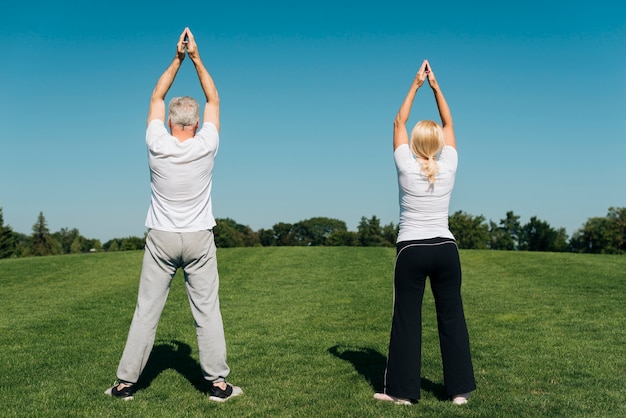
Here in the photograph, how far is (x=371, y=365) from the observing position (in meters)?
7.30

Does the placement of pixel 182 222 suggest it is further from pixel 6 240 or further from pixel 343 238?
pixel 343 238

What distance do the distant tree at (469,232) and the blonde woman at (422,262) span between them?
10883cm

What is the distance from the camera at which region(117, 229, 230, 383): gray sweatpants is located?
5621 millimetres

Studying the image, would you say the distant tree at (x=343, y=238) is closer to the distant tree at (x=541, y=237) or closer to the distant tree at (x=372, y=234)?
the distant tree at (x=372, y=234)

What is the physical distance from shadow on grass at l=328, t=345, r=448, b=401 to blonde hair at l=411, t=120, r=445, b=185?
2266mm

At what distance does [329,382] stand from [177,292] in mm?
9642

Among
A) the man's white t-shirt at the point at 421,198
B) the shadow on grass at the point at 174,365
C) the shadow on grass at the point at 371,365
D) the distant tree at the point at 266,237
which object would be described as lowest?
the shadow on grass at the point at 174,365

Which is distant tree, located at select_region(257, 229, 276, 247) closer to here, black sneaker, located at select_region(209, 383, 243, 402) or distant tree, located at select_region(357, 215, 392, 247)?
distant tree, located at select_region(357, 215, 392, 247)

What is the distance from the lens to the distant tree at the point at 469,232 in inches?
4444

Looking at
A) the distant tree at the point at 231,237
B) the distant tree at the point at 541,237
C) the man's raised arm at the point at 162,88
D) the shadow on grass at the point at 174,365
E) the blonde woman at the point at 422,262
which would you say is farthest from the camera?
the distant tree at the point at 231,237

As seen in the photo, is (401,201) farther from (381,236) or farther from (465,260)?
(381,236)

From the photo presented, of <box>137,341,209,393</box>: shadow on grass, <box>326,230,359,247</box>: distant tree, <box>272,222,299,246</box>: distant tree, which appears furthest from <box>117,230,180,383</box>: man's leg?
<box>272,222,299,246</box>: distant tree

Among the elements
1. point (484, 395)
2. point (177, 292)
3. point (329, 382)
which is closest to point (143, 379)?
point (329, 382)

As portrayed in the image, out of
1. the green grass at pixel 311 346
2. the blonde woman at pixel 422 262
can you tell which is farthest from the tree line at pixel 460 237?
the blonde woman at pixel 422 262
